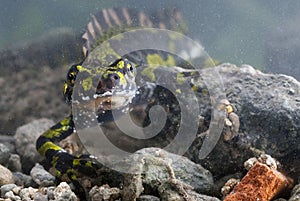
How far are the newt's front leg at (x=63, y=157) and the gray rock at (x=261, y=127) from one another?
0.98 meters

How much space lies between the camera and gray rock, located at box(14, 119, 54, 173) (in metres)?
4.20

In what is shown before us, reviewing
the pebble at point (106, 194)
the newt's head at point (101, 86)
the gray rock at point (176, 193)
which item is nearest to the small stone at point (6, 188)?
the pebble at point (106, 194)

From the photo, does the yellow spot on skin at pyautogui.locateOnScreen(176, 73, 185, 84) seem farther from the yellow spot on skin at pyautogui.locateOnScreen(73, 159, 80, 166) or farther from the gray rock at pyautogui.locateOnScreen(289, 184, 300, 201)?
the gray rock at pyautogui.locateOnScreen(289, 184, 300, 201)

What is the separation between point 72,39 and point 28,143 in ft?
4.84

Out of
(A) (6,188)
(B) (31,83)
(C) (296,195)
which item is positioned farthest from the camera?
(B) (31,83)

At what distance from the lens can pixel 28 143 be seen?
441 centimetres

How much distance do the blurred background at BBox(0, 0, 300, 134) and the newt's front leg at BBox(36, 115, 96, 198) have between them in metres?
1.02

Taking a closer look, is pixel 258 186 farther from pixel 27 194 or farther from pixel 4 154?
pixel 4 154

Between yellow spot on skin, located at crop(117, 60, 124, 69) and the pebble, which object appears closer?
the pebble

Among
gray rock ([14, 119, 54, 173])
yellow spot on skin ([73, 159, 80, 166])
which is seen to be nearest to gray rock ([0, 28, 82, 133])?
gray rock ([14, 119, 54, 173])

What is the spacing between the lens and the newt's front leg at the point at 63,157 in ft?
10.2

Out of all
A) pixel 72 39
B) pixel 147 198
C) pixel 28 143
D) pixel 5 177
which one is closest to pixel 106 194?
pixel 147 198

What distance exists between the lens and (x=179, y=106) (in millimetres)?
3721

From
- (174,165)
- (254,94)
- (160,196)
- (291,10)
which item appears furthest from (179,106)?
(291,10)
